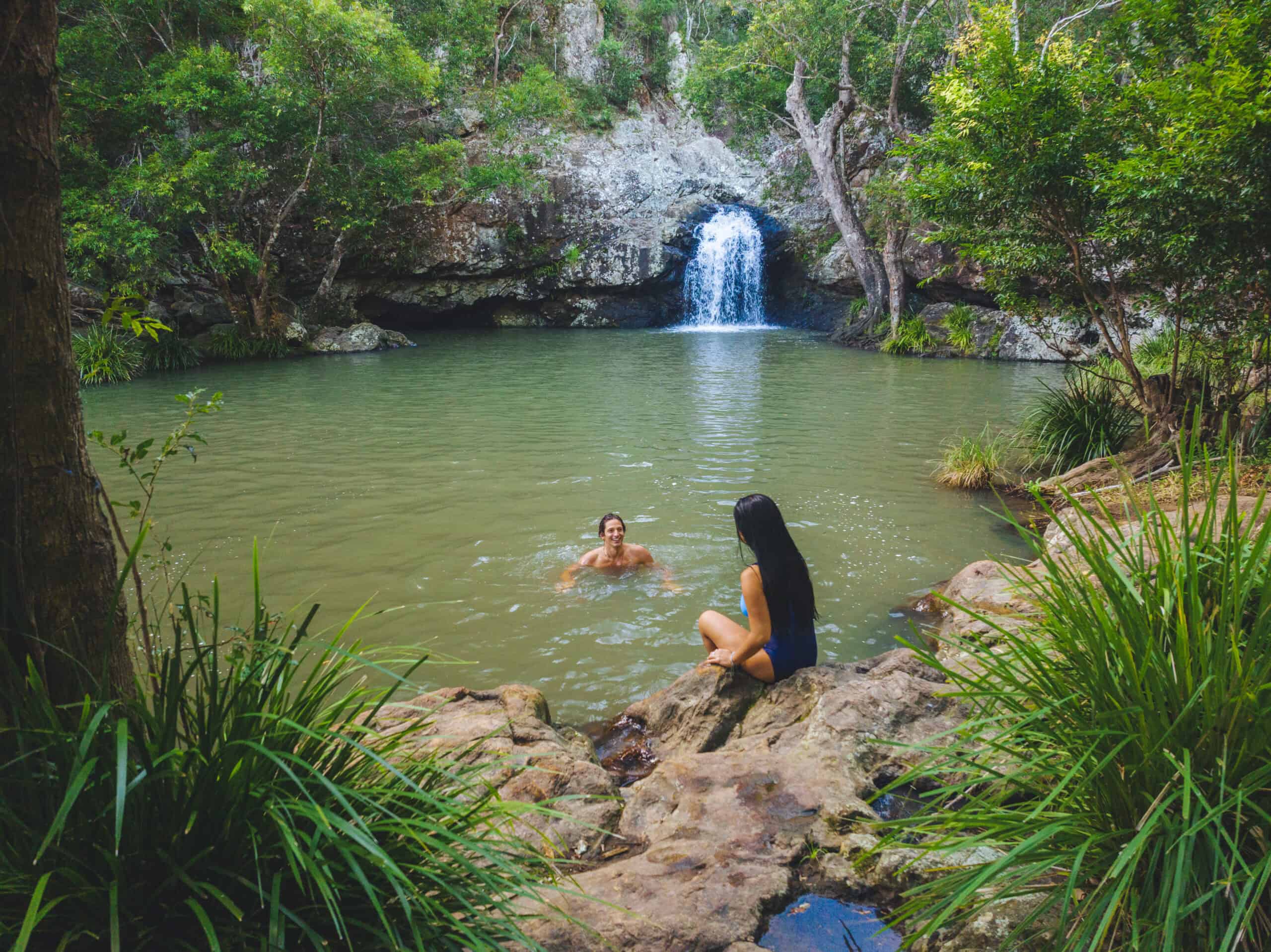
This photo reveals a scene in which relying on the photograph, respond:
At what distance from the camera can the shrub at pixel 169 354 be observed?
1780 cm

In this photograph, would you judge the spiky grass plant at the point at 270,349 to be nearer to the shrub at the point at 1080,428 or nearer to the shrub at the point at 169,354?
the shrub at the point at 169,354

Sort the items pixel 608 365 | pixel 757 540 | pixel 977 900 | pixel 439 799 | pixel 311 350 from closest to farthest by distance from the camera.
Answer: pixel 439 799, pixel 977 900, pixel 757 540, pixel 608 365, pixel 311 350

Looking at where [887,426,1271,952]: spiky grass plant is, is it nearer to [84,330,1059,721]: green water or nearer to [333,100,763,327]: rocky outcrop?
[84,330,1059,721]: green water

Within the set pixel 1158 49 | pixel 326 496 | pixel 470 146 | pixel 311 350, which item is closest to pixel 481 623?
pixel 326 496

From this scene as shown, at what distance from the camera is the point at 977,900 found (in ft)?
6.36

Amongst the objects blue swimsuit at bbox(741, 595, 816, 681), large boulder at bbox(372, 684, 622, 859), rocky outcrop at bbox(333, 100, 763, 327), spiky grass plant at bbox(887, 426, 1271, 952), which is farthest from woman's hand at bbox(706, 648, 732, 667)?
rocky outcrop at bbox(333, 100, 763, 327)

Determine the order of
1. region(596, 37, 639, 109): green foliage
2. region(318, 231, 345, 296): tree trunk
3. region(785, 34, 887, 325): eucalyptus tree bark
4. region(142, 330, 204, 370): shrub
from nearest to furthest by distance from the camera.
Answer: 1. region(142, 330, 204, 370): shrub
2. region(785, 34, 887, 325): eucalyptus tree bark
3. region(318, 231, 345, 296): tree trunk
4. region(596, 37, 639, 109): green foliage

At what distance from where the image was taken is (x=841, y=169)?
23016 mm

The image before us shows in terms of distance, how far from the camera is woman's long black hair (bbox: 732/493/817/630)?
12.8 feet

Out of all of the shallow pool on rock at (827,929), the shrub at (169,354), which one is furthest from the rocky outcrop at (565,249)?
the shallow pool on rock at (827,929)

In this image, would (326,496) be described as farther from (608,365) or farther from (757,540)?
(608,365)

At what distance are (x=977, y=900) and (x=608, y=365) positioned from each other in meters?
16.8

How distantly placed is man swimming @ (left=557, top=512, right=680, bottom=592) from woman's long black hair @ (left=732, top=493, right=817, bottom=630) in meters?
2.02

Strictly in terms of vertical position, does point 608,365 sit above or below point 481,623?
above
